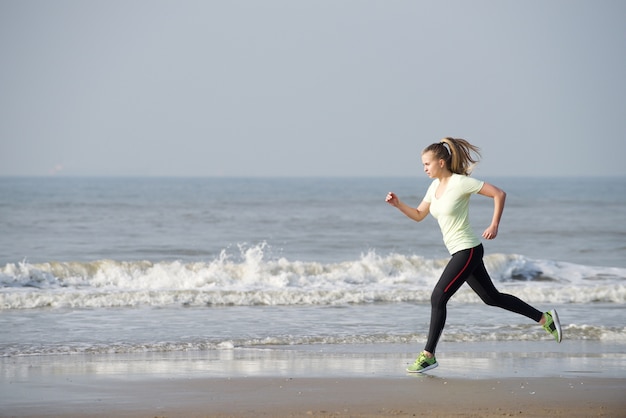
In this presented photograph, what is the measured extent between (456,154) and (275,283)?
26.7 ft

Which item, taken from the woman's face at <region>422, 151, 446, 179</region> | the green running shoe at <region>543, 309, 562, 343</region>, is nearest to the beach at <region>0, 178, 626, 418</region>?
the green running shoe at <region>543, 309, 562, 343</region>

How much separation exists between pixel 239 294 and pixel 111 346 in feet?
13.2

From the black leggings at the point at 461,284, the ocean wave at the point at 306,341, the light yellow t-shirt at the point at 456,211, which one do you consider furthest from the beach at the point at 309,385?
the light yellow t-shirt at the point at 456,211

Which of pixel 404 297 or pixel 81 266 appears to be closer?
pixel 404 297

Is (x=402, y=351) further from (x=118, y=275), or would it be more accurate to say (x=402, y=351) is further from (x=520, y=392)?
(x=118, y=275)

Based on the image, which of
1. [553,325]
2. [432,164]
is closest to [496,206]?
[432,164]

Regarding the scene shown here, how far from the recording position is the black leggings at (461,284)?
6.55m

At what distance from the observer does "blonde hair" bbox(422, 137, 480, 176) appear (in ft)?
21.8

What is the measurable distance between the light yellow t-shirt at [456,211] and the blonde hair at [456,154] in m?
0.09

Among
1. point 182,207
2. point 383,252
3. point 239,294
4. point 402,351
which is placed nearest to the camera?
point 402,351

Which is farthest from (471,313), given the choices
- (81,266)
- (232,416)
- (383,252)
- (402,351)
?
(383,252)

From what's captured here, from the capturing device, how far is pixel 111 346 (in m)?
8.55

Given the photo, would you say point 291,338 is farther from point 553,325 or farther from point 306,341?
point 553,325

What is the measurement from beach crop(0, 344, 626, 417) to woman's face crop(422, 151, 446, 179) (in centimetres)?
165
